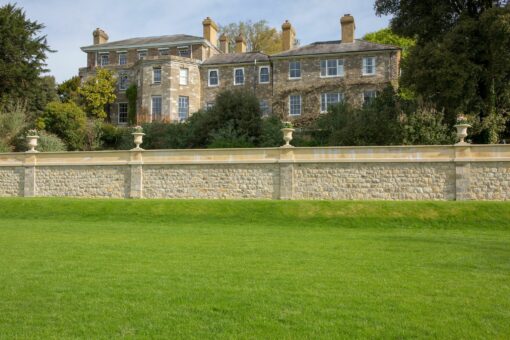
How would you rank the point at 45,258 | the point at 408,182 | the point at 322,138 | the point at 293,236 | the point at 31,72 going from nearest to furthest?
the point at 45,258
the point at 293,236
the point at 408,182
the point at 322,138
the point at 31,72

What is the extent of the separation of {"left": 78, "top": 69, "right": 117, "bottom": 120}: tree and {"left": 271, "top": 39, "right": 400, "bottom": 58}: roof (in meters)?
14.3

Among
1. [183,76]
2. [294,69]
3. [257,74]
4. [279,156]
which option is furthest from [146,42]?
[279,156]

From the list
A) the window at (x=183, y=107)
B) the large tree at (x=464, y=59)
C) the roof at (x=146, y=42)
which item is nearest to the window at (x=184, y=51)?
the roof at (x=146, y=42)

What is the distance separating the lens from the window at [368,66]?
35.0m

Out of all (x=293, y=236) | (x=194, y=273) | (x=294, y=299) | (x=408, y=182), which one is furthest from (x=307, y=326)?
(x=408, y=182)

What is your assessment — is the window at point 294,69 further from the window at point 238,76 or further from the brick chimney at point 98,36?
the brick chimney at point 98,36

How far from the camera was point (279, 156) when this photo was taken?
19.9 m

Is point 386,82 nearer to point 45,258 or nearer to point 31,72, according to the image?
point 31,72

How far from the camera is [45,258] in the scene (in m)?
8.61

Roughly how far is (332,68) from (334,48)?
5.00 feet

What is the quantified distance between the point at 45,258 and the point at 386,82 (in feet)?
98.5

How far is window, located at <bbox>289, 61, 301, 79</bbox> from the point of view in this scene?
36562 millimetres

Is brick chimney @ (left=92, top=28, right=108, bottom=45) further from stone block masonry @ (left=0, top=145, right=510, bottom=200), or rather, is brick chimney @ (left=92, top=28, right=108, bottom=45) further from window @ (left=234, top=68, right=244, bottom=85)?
stone block masonry @ (left=0, top=145, right=510, bottom=200)

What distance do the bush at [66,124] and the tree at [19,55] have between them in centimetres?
272
